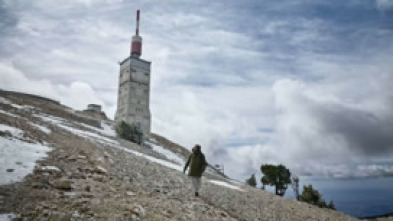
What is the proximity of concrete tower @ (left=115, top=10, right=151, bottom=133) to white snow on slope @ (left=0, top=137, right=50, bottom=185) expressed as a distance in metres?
56.1

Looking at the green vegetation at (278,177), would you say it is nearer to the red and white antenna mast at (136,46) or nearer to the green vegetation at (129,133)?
the green vegetation at (129,133)

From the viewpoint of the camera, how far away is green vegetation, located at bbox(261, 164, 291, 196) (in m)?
62.0

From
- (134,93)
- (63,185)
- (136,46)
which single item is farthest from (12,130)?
(136,46)

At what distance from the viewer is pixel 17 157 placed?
39.5 feet

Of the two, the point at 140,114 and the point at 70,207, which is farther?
the point at 140,114

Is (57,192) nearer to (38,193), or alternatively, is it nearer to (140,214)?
(38,193)

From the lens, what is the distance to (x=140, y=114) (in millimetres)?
72750

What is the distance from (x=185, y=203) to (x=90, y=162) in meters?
6.05

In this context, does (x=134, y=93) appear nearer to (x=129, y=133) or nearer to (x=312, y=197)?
(x=129, y=133)

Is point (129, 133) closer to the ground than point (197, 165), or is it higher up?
higher up

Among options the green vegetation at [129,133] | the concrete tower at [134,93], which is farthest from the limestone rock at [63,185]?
the concrete tower at [134,93]

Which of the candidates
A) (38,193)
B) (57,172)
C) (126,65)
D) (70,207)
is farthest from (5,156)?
(126,65)

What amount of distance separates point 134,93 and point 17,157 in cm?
6142

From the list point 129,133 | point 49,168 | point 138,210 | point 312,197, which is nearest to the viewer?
point 138,210
